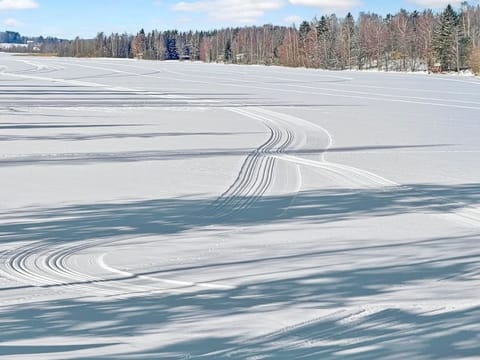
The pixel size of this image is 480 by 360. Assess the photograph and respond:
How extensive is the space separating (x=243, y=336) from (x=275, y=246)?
7.26ft

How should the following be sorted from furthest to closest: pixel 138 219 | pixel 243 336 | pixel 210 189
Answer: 1. pixel 210 189
2. pixel 138 219
3. pixel 243 336

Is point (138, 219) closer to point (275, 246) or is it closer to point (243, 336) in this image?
point (275, 246)

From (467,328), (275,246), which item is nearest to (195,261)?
(275,246)

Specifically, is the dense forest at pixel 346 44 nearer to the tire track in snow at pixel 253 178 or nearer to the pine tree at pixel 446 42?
the pine tree at pixel 446 42

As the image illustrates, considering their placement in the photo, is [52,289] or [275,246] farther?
[275,246]

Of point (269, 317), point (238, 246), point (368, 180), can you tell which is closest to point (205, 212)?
point (238, 246)

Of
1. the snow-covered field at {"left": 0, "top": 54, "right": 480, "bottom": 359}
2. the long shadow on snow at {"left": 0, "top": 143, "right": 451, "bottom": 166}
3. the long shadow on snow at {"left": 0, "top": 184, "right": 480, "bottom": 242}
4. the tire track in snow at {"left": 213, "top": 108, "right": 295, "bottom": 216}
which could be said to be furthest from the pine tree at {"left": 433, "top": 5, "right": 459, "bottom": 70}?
the long shadow on snow at {"left": 0, "top": 184, "right": 480, "bottom": 242}

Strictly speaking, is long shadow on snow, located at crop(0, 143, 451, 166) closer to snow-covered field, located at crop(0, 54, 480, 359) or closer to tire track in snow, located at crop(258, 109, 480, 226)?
snow-covered field, located at crop(0, 54, 480, 359)

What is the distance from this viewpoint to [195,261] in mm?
6074

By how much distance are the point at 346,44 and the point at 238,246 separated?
242 ft

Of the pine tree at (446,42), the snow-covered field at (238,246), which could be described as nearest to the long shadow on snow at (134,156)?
the snow-covered field at (238,246)

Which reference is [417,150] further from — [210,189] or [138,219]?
[138,219]

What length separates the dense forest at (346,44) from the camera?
209ft

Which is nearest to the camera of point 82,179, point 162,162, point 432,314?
point 432,314
